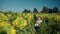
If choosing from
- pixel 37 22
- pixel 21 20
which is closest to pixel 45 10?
pixel 37 22

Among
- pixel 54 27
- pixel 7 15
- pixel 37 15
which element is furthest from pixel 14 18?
pixel 54 27

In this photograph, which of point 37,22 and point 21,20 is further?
point 37,22

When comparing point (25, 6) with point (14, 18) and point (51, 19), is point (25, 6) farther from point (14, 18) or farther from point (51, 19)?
point (51, 19)

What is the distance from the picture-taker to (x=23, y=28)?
3.09 m

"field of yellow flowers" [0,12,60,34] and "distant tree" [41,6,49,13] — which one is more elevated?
"distant tree" [41,6,49,13]

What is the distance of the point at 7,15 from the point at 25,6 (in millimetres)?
421

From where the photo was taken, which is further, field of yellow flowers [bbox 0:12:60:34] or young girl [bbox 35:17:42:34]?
young girl [bbox 35:17:42:34]

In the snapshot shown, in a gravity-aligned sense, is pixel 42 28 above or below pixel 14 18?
below

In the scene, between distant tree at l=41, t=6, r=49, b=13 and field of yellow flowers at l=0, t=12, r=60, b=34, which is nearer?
field of yellow flowers at l=0, t=12, r=60, b=34

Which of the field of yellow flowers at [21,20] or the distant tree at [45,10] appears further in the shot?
the distant tree at [45,10]

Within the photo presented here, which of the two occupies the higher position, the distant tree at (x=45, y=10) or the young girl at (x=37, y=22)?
the distant tree at (x=45, y=10)

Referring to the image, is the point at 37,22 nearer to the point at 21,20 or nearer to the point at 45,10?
the point at 45,10

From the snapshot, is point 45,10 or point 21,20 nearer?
point 21,20

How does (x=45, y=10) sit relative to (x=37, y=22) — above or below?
above
